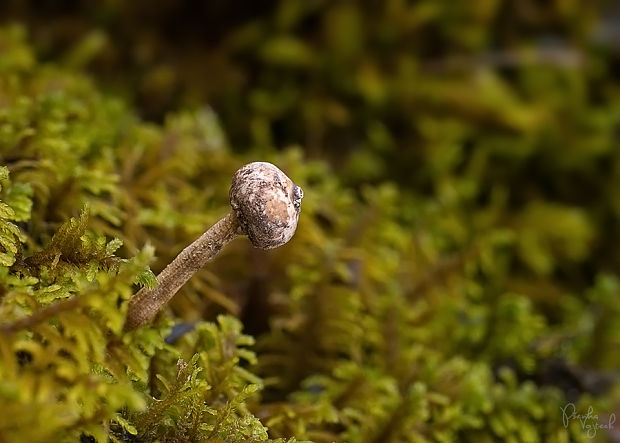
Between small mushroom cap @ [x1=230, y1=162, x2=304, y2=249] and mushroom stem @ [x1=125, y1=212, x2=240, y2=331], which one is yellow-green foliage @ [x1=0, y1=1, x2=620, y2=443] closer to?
mushroom stem @ [x1=125, y1=212, x2=240, y2=331]

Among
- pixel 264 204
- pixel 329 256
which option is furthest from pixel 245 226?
pixel 329 256

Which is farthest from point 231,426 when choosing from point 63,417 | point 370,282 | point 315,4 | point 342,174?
point 315,4

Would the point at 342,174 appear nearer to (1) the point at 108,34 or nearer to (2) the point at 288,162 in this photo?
(2) the point at 288,162

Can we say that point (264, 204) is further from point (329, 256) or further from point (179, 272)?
point (329, 256)

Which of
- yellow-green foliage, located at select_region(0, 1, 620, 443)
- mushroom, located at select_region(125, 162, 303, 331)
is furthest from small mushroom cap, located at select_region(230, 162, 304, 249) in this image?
yellow-green foliage, located at select_region(0, 1, 620, 443)

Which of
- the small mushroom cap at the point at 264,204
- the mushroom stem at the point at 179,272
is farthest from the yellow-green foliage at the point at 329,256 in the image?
the small mushroom cap at the point at 264,204

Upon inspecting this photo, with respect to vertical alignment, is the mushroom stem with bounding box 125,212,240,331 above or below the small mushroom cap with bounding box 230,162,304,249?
below
